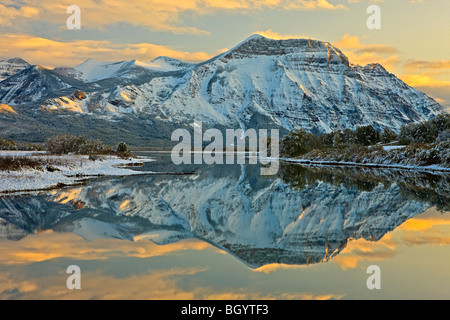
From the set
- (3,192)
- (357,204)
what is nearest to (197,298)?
(357,204)

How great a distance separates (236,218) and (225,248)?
6.57 meters

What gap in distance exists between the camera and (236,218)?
21328 mm

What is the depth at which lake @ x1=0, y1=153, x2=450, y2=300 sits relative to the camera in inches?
409

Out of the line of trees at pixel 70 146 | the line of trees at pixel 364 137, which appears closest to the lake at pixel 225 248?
the line of trees at pixel 364 137

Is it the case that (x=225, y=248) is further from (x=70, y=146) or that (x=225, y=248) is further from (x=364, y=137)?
(x=364, y=137)

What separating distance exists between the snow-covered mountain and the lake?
61mm

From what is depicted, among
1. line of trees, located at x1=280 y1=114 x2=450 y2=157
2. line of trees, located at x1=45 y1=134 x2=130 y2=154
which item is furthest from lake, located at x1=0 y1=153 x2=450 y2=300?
line of trees, located at x1=45 y1=134 x2=130 y2=154

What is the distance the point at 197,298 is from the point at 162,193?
24.1 metres

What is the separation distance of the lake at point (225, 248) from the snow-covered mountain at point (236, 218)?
0.20ft

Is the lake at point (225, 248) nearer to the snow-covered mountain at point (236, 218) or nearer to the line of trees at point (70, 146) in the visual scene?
the snow-covered mountain at point (236, 218)

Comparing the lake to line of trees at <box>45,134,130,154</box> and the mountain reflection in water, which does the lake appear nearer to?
the mountain reflection in water

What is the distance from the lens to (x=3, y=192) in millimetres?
31531

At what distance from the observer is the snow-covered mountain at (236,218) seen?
51.0 ft

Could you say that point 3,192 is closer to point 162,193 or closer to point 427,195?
point 162,193
